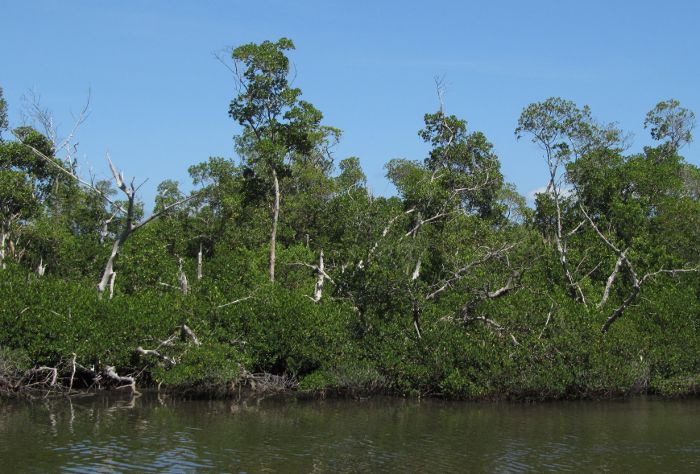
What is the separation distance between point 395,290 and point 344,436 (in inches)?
308

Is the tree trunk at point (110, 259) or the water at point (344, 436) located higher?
the tree trunk at point (110, 259)

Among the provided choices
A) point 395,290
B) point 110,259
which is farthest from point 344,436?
point 110,259

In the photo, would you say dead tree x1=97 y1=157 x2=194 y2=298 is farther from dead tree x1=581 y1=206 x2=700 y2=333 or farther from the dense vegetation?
dead tree x1=581 y1=206 x2=700 y2=333

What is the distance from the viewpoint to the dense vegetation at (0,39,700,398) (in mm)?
25219

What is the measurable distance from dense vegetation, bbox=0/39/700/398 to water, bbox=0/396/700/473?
4.31 ft

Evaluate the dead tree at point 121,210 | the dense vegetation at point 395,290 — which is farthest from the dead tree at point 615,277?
the dead tree at point 121,210

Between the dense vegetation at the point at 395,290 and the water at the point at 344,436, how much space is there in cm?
131

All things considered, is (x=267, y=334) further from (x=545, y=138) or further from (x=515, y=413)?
(x=545, y=138)

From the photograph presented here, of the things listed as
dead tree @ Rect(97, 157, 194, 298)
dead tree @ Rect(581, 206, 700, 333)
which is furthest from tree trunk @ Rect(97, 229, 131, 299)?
dead tree @ Rect(581, 206, 700, 333)

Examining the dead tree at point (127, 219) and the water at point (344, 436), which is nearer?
the water at point (344, 436)

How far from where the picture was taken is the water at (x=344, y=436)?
639 inches

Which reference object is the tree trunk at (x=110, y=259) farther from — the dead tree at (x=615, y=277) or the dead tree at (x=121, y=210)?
the dead tree at (x=615, y=277)

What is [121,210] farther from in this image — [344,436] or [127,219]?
[344,436]

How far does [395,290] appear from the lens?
26.4 m
